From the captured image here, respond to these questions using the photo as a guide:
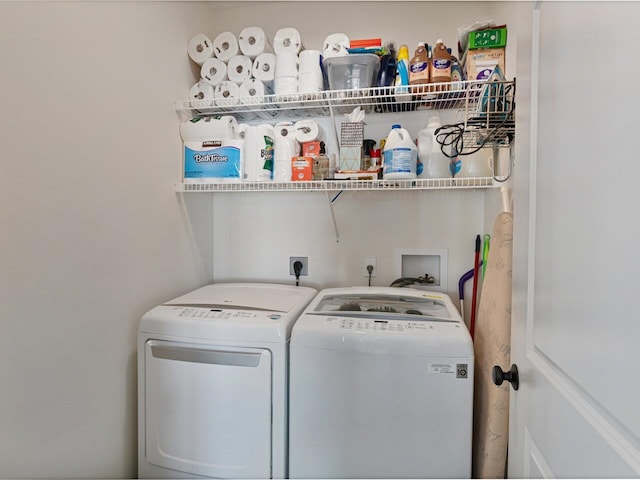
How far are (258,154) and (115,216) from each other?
0.69 meters

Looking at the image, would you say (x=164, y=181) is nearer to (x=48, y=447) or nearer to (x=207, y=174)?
(x=207, y=174)

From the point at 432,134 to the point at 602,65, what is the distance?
1098 millimetres

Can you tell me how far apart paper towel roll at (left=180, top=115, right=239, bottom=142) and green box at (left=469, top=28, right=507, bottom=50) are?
1.15m

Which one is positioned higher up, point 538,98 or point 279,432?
point 538,98

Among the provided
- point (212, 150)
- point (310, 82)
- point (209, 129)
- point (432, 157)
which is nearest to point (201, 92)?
point (209, 129)

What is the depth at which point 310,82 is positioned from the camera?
167 centimetres

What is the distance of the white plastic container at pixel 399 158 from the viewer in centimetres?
151

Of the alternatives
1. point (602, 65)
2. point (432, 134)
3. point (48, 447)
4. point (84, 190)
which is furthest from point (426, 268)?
point (48, 447)

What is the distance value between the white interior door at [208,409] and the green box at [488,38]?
150cm

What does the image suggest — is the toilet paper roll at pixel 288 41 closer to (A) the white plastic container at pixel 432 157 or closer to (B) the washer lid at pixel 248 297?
(A) the white plastic container at pixel 432 157

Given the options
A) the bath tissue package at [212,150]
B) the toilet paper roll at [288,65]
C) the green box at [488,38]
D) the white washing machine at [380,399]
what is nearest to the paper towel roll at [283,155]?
the bath tissue package at [212,150]

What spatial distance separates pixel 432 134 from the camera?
1.63 metres

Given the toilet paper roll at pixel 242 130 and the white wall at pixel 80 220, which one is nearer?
the white wall at pixel 80 220

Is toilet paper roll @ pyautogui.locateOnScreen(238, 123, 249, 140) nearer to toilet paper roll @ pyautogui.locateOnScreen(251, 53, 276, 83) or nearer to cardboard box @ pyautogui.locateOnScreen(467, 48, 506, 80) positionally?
toilet paper roll @ pyautogui.locateOnScreen(251, 53, 276, 83)
